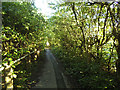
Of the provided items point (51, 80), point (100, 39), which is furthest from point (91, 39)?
point (51, 80)

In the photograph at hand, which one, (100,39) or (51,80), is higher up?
(100,39)

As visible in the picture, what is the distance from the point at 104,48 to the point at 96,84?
176 centimetres

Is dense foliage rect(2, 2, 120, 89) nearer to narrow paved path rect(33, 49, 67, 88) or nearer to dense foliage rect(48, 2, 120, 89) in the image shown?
dense foliage rect(48, 2, 120, 89)

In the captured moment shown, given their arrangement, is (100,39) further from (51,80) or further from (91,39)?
(51,80)

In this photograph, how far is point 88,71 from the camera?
14.1 feet

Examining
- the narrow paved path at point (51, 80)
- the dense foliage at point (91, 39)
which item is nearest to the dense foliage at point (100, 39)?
the dense foliage at point (91, 39)

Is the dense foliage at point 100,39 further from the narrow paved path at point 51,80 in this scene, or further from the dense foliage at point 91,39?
the narrow paved path at point 51,80

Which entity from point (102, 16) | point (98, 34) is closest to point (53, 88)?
point (98, 34)

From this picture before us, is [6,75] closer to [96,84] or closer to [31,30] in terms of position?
[96,84]

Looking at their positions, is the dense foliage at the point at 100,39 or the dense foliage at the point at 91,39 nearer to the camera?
the dense foliage at the point at 100,39

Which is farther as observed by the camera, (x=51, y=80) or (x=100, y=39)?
(x=51, y=80)

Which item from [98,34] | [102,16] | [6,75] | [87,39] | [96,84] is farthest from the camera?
[87,39]

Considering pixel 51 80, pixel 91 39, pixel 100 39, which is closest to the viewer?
pixel 100 39

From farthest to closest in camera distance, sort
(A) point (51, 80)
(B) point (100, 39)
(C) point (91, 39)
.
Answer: (A) point (51, 80) → (C) point (91, 39) → (B) point (100, 39)
